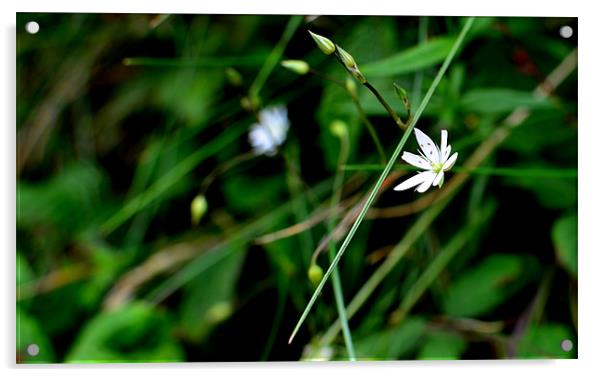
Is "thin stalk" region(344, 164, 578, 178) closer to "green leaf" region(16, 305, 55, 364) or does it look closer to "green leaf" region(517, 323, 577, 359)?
"green leaf" region(517, 323, 577, 359)

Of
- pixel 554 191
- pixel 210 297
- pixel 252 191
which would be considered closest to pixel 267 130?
pixel 252 191

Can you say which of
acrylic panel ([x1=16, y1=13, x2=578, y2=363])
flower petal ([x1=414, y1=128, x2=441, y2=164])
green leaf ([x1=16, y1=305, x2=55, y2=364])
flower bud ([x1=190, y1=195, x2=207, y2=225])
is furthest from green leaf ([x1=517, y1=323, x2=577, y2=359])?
green leaf ([x1=16, y1=305, x2=55, y2=364])

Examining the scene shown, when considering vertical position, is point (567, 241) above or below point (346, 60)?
below

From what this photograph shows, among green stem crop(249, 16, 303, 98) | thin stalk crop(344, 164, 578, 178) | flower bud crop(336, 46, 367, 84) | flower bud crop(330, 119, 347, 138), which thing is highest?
green stem crop(249, 16, 303, 98)

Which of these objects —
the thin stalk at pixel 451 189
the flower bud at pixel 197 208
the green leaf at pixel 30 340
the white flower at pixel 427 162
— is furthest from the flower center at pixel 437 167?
the green leaf at pixel 30 340

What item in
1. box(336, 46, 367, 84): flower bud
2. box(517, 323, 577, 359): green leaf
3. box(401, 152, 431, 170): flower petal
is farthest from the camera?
box(517, 323, 577, 359): green leaf

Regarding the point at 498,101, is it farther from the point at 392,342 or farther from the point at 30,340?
the point at 30,340

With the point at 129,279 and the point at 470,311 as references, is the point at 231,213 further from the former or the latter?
the point at 470,311

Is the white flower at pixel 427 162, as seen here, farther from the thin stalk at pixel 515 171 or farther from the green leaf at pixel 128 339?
the green leaf at pixel 128 339
